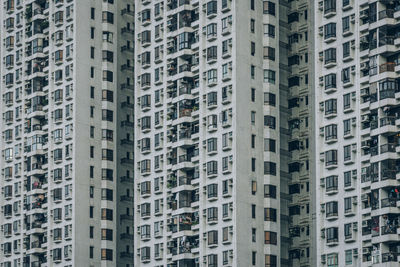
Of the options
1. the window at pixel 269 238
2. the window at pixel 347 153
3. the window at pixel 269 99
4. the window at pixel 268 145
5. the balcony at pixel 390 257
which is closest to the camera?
the balcony at pixel 390 257

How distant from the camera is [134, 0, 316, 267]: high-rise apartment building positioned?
176 meters

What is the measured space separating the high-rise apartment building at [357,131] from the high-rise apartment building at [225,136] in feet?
40.2

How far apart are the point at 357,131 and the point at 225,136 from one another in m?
20.1

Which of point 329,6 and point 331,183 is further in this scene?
point 329,6

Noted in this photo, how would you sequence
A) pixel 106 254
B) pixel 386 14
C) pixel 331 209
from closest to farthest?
pixel 386 14
pixel 331 209
pixel 106 254

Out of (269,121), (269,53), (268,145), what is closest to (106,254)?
(268,145)

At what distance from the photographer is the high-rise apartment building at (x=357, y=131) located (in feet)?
514

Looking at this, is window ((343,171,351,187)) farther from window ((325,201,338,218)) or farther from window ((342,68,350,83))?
window ((342,68,350,83))

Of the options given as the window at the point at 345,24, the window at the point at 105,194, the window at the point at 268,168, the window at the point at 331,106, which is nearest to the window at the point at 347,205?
the window at the point at 331,106

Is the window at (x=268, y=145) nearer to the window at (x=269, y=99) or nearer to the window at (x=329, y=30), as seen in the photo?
the window at (x=269, y=99)

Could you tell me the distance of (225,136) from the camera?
17650 cm

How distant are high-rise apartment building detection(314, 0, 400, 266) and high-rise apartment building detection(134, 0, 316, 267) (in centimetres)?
1224

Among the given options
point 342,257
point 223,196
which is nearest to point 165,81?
point 223,196

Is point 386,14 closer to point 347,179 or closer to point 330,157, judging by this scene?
point 330,157
